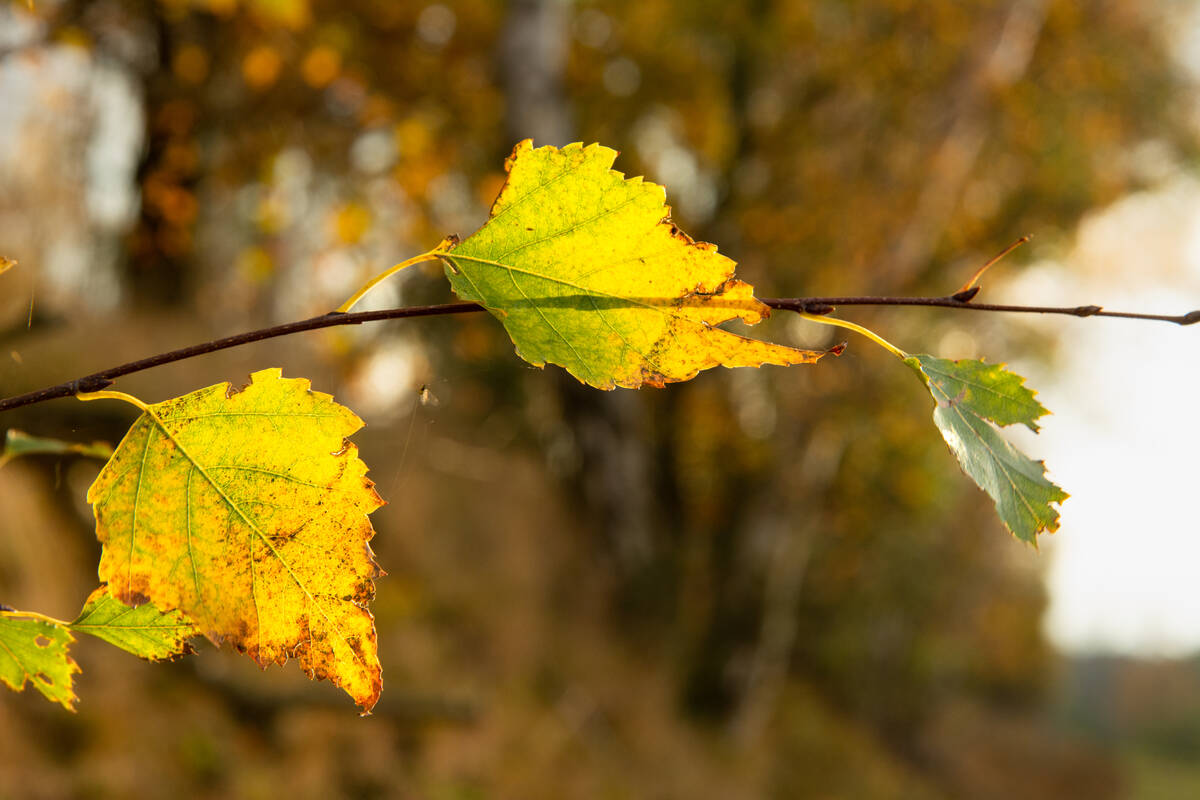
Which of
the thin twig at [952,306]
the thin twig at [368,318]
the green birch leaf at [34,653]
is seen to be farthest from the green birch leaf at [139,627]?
the thin twig at [952,306]

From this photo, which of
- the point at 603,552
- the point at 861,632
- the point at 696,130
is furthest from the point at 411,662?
the point at 861,632

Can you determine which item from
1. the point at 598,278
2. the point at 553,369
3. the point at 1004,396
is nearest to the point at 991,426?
the point at 1004,396

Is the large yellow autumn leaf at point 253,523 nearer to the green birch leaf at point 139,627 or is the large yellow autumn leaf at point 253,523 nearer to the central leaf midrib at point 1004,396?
the green birch leaf at point 139,627

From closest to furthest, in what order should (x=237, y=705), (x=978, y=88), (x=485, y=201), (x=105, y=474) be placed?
1. (x=105, y=474)
2. (x=237, y=705)
3. (x=485, y=201)
4. (x=978, y=88)

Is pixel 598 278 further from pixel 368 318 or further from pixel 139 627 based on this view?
pixel 139 627

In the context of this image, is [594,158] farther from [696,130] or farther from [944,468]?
[944,468]

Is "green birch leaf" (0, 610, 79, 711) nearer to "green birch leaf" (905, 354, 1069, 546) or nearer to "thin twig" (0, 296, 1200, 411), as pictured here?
"thin twig" (0, 296, 1200, 411)
